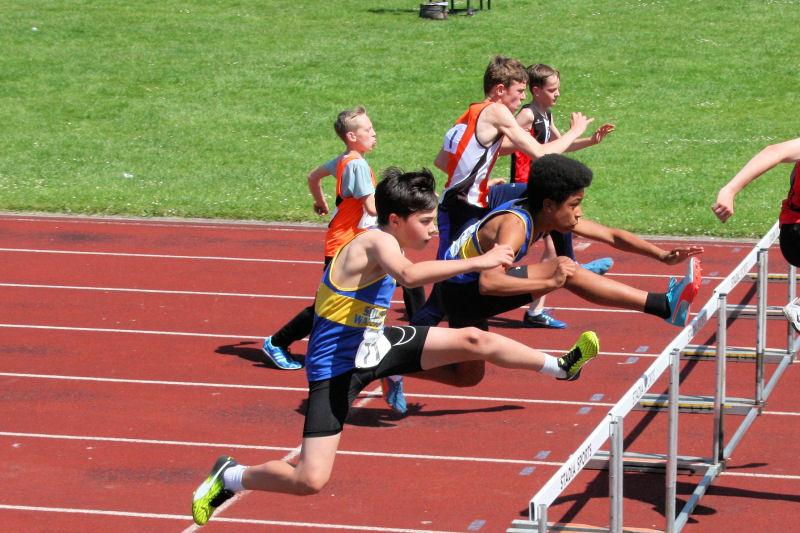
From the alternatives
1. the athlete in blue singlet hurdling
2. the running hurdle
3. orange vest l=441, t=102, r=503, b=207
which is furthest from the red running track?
orange vest l=441, t=102, r=503, b=207

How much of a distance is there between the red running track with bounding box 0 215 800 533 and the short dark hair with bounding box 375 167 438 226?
160 cm

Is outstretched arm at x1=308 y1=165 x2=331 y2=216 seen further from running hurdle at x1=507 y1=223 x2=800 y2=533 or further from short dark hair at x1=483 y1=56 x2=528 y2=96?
running hurdle at x1=507 y1=223 x2=800 y2=533

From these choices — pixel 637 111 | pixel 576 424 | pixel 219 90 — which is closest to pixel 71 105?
pixel 219 90

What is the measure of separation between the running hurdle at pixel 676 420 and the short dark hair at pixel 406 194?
1205mm

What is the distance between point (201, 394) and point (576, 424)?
2498 mm

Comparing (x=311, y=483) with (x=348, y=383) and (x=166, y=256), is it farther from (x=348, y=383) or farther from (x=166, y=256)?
(x=166, y=256)

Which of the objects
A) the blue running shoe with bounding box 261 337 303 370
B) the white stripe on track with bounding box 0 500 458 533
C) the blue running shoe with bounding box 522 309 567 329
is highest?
the white stripe on track with bounding box 0 500 458 533

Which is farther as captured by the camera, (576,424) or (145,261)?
(145,261)

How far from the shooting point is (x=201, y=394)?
8.01 m

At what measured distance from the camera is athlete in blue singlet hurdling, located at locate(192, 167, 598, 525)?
5102 mm

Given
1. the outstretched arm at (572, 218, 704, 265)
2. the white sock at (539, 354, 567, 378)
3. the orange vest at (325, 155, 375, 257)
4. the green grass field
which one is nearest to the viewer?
the white sock at (539, 354, 567, 378)

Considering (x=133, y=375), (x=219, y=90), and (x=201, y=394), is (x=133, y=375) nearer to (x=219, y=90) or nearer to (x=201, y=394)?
(x=201, y=394)

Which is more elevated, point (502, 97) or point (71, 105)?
point (502, 97)

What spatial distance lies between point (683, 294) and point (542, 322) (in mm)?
3613
